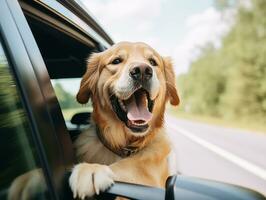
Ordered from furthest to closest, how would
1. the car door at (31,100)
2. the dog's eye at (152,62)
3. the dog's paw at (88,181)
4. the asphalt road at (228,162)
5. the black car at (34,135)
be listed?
the asphalt road at (228,162), the dog's eye at (152,62), the dog's paw at (88,181), the car door at (31,100), the black car at (34,135)

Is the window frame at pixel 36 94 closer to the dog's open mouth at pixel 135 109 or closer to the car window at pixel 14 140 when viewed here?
the car window at pixel 14 140

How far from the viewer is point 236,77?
4512 centimetres

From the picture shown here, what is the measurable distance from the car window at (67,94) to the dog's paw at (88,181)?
1.17 metres

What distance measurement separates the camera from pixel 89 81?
3.17 meters

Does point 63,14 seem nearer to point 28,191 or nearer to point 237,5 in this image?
point 28,191

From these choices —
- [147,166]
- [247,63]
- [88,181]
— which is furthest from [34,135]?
[247,63]

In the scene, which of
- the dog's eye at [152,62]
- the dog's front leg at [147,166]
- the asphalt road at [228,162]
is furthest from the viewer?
the asphalt road at [228,162]

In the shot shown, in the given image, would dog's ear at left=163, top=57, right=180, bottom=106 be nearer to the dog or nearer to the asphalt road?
A: the dog

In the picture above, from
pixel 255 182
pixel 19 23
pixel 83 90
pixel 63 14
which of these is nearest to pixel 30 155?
pixel 19 23

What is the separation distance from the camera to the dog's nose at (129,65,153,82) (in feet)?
9.55

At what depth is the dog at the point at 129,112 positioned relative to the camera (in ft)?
8.92

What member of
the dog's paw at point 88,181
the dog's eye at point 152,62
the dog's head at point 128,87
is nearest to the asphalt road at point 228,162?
the dog's eye at point 152,62

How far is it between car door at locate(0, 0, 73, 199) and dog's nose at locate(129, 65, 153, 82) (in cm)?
129

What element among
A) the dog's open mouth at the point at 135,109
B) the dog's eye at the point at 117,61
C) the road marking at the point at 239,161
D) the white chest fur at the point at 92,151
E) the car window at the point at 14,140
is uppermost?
the dog's eye at the point at 117,61
